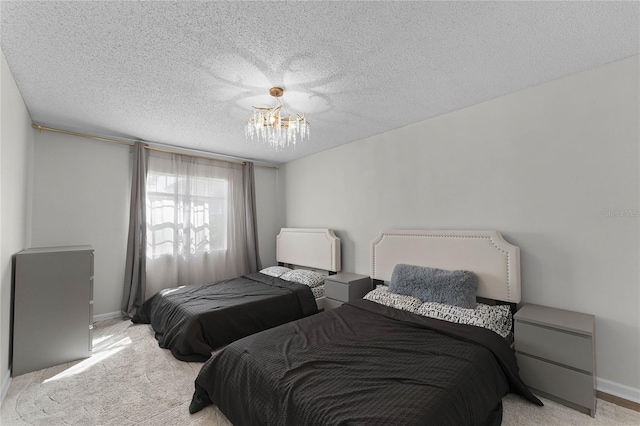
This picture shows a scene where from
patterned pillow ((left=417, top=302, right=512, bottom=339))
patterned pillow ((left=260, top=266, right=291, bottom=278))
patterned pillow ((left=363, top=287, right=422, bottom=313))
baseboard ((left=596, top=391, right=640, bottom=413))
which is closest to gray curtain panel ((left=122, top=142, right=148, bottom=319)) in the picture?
patterned pillow ((left=260, top=266, right=291, bottom=278))

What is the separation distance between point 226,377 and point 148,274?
2833mm

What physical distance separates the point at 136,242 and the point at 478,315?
13.9 feet

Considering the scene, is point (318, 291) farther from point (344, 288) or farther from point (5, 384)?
point (5, 384)

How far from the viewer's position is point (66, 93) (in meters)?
2.54

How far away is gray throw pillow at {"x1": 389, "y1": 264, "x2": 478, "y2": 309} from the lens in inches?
99.7

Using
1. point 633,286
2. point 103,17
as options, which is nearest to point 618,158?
point 633,286

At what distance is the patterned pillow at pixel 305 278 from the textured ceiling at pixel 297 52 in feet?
7.46

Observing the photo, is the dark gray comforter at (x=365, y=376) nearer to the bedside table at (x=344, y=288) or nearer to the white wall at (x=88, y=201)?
the bedside table at (x=344, y=288)

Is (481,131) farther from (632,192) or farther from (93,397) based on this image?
(93,397)

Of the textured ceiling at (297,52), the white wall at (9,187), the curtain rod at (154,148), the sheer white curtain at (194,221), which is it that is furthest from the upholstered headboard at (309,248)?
the white wall at (9,187)

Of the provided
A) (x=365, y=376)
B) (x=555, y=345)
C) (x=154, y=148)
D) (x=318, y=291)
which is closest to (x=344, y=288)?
(x=318, y=291)

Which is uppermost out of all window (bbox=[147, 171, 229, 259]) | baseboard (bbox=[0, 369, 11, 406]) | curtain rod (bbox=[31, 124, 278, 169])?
curtain rod (bbox=[31, 124, 278, 169])

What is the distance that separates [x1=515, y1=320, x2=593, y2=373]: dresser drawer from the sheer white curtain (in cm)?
397

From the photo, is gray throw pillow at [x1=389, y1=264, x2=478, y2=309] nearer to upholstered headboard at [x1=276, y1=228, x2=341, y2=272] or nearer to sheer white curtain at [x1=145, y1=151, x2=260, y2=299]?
upholstered headboard at [x1=276, y1=228, x2=341, y2=272]
